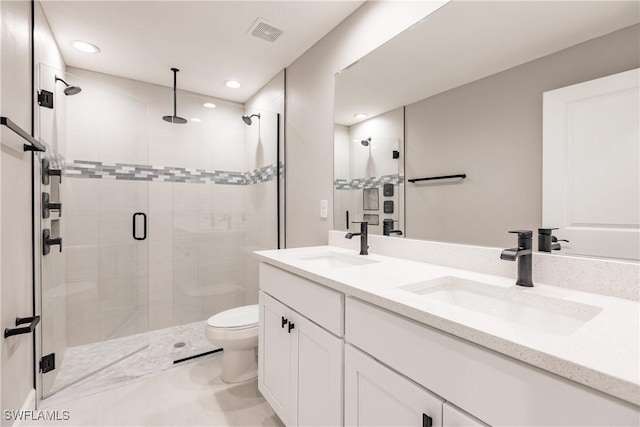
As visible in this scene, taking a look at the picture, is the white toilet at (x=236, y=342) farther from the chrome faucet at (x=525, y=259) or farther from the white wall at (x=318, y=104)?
the chrome faucet at (x=525, y=259)

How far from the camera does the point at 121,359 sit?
2318 mm

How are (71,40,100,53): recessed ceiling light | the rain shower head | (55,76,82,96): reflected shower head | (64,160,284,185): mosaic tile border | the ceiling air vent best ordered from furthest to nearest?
the rain shower head, (64,160,284,185): mosaic tile border, (71,40,100,53): recessed ceiling light, (55,76,82,96): reflected shower head, the ceiling air vent

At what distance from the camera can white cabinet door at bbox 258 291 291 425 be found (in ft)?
4.66

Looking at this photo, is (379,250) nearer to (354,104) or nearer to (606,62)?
(354,104)

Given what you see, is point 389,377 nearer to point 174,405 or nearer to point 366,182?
point 366,182

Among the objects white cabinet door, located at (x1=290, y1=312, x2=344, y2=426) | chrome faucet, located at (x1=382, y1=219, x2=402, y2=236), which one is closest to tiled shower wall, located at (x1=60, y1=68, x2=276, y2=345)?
chrome faucet, located at (x1=382, y1=219, x2=402, y2=236)

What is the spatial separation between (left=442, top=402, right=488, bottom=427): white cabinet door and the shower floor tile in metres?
2.18

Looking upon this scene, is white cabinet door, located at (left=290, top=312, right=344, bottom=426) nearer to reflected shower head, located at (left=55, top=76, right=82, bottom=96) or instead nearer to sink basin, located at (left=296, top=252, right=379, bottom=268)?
sink basin, located at (left=296, top=252, right=379, bottom=268)

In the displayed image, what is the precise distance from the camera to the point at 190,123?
8.95 feet

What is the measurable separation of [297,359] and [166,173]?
2.27 metres

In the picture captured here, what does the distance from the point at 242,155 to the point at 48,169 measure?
142 cm

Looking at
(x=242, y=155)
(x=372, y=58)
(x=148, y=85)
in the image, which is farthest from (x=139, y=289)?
(x=372, y=58)

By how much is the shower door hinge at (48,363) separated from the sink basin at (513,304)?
88.7 inches

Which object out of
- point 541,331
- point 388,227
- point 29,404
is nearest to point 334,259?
point 388,227
